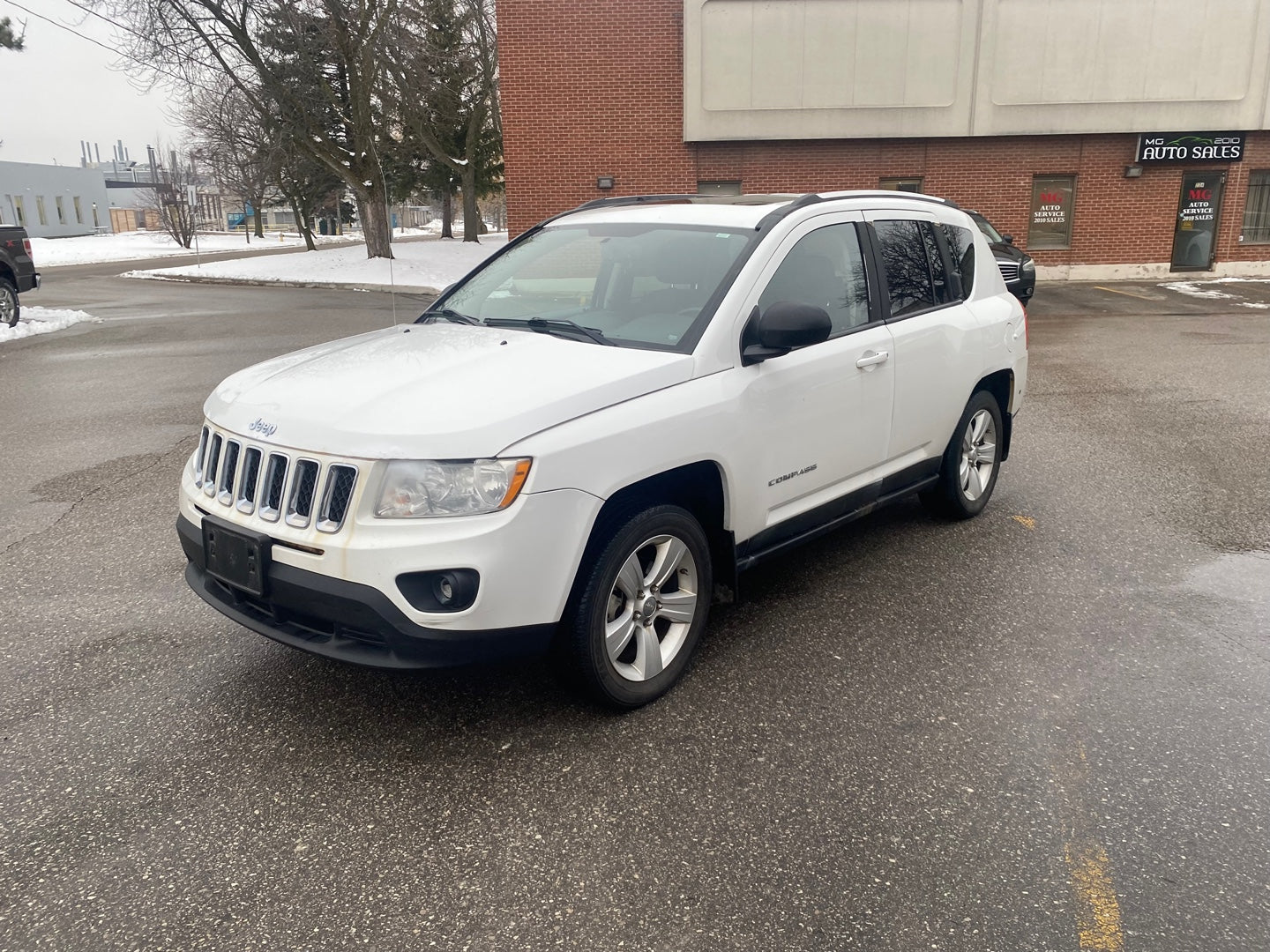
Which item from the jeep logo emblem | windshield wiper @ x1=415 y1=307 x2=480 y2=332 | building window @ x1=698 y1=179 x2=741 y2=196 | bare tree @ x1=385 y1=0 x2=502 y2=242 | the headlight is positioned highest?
bare tree @ x1=385 y1=0 x2=502 y2=242

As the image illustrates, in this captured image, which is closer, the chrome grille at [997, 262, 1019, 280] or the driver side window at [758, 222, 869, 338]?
the driver side window at [758, 222, 869, 338]

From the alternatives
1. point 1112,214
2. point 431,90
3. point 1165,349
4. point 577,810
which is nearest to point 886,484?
point 577,810

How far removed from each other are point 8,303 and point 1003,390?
15.4m

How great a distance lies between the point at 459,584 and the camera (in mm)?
2982

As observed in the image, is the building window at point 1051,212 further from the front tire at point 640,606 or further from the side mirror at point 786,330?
the front tire at point 640,606

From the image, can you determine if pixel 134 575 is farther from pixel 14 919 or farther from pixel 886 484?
pixel 886 484

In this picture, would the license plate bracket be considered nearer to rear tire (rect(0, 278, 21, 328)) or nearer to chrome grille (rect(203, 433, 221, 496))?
chrome grille (rect(203, 433, 221, 496))

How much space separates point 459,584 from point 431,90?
27.4m

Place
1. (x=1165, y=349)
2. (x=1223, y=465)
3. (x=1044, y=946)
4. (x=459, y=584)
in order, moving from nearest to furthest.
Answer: (x=1044, y=946), (x=459, y=584), (x=1223, y=465), (x=1165, y=349)

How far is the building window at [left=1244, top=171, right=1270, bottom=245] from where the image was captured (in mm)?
22120

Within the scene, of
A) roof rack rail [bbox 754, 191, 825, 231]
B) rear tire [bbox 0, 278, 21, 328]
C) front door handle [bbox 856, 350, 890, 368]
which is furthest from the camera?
rear tire [bbox 0, 278, 21, 328]

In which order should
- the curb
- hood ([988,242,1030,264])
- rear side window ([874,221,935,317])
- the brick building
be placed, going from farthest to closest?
the curb
the brick building
hood ([988,242,1030,264])
rear side window ([874,221,935,317])

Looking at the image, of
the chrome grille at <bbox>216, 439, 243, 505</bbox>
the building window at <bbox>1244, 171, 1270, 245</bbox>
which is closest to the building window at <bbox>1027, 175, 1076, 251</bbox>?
the building window at <bbox>1244, 171, 1270, 245</bbox>

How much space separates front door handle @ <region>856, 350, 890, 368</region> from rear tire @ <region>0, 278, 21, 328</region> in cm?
1518
